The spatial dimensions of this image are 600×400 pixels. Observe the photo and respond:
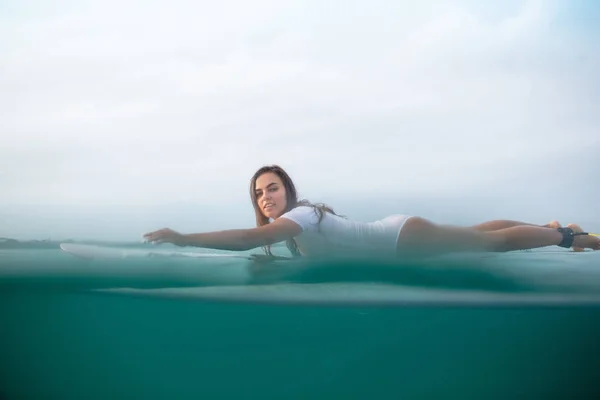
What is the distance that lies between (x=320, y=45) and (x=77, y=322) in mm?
3410

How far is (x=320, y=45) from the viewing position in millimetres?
4828

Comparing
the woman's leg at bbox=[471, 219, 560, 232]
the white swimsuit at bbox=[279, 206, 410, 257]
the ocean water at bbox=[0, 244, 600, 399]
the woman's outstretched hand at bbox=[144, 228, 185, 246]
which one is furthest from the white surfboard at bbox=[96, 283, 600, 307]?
the woman's outstretched hand at bbox=[144, 228, 185, 246]

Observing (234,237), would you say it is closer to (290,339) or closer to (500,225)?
(290,339)

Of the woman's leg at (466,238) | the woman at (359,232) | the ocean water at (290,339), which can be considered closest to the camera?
the woman at (359,232)

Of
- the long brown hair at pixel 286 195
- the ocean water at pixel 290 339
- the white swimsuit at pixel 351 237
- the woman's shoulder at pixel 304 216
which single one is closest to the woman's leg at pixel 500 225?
the ocean water at pixel 290 339

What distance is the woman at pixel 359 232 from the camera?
4160 millimetres

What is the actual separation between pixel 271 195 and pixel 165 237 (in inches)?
44.2

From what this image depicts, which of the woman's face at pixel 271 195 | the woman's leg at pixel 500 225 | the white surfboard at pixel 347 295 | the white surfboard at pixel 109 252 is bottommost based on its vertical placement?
the white surfboard at pixel 347 295

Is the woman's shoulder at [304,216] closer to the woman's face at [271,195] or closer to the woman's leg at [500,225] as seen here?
the woman's face at [271,195]

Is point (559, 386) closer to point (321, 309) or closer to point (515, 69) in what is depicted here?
point (321, 309)

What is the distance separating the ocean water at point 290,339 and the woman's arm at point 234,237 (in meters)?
0.78

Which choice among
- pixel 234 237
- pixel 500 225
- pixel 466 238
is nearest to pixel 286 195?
pixel 234 237

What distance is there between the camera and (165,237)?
355cm

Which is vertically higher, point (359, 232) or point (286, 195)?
point (286, 195)
